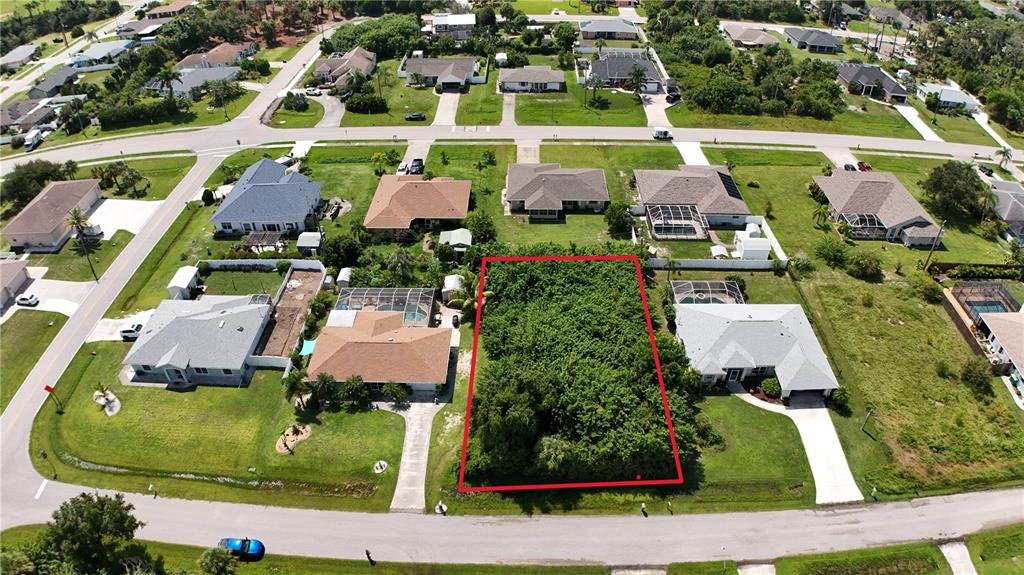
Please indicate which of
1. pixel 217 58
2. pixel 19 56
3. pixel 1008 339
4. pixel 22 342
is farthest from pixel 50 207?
pixel 1008 339

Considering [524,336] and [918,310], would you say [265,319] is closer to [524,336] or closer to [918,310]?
[524,336]

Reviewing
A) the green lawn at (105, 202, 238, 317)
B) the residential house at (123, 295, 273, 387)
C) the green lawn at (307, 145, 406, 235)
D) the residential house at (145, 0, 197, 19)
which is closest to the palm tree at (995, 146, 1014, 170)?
the green lawn at (307, 145, 406, 235)

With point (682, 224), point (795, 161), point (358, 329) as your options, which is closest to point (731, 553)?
point (358, 329)

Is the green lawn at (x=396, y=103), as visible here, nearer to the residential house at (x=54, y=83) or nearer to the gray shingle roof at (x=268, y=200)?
the gray shingle roof at (x=268, y=200)

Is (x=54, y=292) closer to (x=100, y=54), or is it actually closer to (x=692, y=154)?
(x=692, y=154)

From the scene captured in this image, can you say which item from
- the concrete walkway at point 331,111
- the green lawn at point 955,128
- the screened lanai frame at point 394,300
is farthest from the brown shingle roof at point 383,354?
the green lawn at point 955,128

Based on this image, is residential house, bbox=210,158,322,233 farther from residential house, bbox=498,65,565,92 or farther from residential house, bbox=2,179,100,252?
residential house, bbox=498,65,565,92

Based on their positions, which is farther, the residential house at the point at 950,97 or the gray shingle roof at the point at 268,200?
the residential house at the point at 950,97
